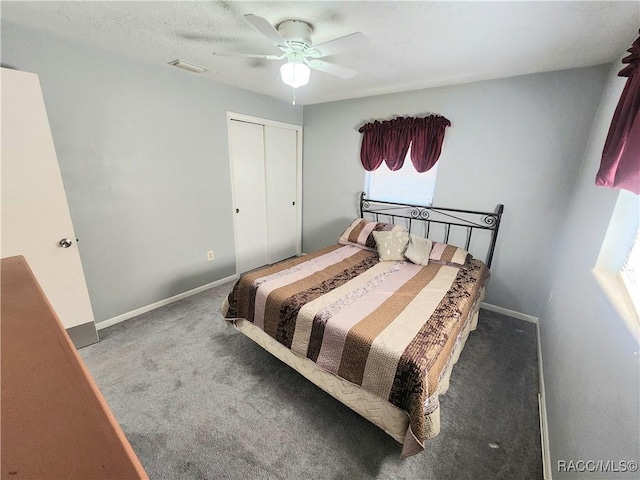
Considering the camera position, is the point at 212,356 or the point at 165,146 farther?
the point at 165,146

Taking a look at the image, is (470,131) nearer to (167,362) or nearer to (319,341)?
(319,341)

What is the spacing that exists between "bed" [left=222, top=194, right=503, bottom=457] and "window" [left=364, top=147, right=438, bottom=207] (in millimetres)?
229

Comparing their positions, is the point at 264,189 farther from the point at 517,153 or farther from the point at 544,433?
the point at 544,433

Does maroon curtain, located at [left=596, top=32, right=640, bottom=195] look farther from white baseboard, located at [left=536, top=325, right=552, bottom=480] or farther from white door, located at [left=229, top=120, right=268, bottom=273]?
white door, located at [left=229, top=120, right=268, bottom=273]

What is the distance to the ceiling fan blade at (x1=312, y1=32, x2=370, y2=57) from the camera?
1314 millimetres

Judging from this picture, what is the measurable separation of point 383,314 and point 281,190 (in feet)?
8.47

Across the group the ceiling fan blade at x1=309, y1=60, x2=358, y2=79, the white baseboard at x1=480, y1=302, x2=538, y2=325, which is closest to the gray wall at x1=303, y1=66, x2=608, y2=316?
the white baseboard at x1=480, y1=302, x2=538, y2=325

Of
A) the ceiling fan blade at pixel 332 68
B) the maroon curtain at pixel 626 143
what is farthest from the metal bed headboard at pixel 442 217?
the ceiling fan blade at pixel 332 68

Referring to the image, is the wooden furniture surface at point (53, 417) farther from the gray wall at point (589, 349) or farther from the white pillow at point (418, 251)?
the white pillow at point (418, 251)

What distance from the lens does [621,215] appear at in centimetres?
137

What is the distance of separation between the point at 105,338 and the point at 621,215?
3.63 m

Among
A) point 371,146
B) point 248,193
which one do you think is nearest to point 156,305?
point 248,193

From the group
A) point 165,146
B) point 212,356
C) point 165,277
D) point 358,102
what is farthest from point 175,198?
point 358,102

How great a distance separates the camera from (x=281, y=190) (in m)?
3.75
